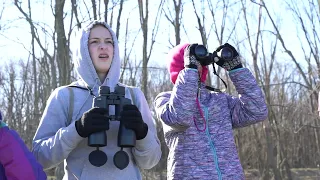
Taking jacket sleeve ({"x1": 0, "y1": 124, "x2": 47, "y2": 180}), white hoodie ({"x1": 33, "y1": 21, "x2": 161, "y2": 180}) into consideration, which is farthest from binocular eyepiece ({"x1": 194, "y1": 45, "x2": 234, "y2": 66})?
jacket sleeve ({"x1": 0, "y1": 124, "x2": 47, "y2": 180})

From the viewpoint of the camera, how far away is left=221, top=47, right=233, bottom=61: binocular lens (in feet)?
9.52

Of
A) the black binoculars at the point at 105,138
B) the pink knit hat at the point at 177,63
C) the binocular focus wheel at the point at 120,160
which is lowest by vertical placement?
the binocular focus wheel at the point at 120,160

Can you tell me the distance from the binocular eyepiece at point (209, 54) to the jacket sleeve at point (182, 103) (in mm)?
121

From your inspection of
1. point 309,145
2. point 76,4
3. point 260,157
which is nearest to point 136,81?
point 260,157

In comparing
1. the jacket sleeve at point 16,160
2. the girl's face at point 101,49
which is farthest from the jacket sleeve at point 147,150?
the jacket sleeve at point 16,160

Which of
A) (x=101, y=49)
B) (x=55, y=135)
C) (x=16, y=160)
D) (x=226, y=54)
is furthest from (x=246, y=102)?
(x=16, y=160)

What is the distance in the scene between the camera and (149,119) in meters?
2.56

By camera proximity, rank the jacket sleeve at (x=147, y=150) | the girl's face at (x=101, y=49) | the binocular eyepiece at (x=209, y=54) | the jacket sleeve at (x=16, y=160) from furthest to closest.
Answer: the binocular eyepiece at (x=209, y=54) → the girl's face at (x=101, y=49) → the jacket sleeve at (x=147, y=150) → the jacket sleeve at (x=16, y=160)

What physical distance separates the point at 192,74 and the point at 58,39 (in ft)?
13.6

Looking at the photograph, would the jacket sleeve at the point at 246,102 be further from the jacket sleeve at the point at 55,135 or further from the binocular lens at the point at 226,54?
the jacket sleeve at the point at 55,135

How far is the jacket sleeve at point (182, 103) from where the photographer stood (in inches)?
107

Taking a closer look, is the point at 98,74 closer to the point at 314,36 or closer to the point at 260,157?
the point at 314,36

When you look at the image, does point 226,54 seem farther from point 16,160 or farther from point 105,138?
point 16,160

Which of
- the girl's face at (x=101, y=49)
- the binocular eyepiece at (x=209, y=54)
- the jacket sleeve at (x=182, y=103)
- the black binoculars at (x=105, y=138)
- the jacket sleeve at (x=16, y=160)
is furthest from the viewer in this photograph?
the binocular eyepiece at (x=209, y=54)
